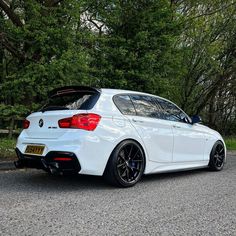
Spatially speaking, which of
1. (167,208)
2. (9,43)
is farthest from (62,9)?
Answer: (167,208)

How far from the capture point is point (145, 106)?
6199 mm

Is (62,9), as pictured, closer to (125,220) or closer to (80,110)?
(80,110)

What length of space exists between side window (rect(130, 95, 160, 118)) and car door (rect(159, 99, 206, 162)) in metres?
0.30

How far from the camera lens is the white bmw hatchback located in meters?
5.07

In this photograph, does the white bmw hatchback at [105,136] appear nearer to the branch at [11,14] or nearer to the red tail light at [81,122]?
the red tail light at [81,122]

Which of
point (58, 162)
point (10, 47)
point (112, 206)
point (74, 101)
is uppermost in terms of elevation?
point (10, 47)

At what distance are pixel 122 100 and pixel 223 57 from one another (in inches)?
457

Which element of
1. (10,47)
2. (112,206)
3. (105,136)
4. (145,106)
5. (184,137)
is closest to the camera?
(112,206)

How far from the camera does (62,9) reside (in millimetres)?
8836

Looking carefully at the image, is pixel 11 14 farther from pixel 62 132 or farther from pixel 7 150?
pixel 62 132

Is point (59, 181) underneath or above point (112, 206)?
underneath

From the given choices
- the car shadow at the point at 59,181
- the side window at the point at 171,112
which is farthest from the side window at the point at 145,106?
the car shadow at the point at 59,181

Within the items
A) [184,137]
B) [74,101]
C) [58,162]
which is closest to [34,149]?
[58,162]

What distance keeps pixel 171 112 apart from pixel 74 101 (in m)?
2.08
